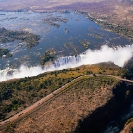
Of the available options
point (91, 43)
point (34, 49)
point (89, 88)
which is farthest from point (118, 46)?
point (89, 88)

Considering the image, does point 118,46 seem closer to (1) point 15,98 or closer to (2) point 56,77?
(2) point 56,77

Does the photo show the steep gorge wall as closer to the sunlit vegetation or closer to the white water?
the sunlit vegetation

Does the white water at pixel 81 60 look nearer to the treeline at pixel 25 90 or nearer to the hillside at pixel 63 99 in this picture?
the hillside at pixel 63 99

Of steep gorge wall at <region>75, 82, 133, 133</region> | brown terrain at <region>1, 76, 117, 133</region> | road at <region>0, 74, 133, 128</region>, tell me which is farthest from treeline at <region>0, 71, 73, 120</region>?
steep gorge wall at <region>75, 82, 133, 133</region>

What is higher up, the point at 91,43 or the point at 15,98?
the point at 91,43

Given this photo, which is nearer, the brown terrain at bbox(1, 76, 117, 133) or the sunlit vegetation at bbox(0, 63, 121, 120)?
the brown terrain at bbox(1, 76, 117, 133)

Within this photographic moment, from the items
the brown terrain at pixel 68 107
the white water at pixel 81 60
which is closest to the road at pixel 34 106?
the brown terrain at pixel 68 107

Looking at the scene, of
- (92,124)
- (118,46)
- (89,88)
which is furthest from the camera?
(118,46)

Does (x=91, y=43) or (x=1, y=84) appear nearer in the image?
(x=1, y=84)
